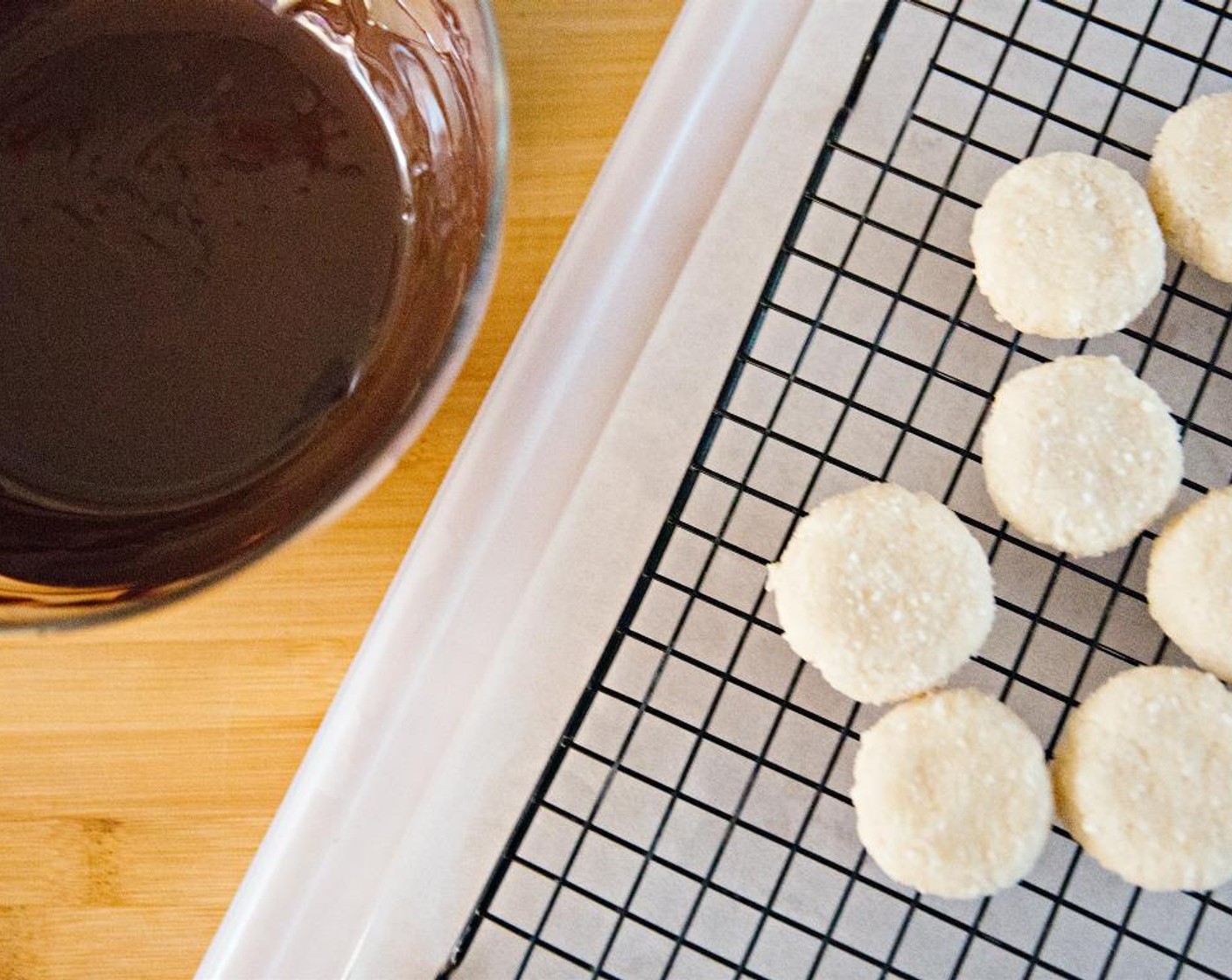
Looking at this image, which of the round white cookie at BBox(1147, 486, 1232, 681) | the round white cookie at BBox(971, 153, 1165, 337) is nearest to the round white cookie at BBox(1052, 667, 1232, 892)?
the round white cookie at BBox(1147, 486, 1232, 681)

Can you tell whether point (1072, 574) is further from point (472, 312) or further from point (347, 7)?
point (347, 7)

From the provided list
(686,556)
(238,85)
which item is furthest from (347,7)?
(686,556)

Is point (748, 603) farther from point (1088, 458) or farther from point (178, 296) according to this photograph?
point (178, 296)

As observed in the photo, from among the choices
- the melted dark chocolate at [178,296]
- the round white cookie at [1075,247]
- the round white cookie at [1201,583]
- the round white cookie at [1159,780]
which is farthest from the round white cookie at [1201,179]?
the melted dark chocolate at [178,296]

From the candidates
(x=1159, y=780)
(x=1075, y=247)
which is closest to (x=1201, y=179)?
(x=1075, y=247)

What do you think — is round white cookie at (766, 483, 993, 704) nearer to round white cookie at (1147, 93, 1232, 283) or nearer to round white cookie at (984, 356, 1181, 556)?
round white cookie at (984, 356, 1181, 556)
